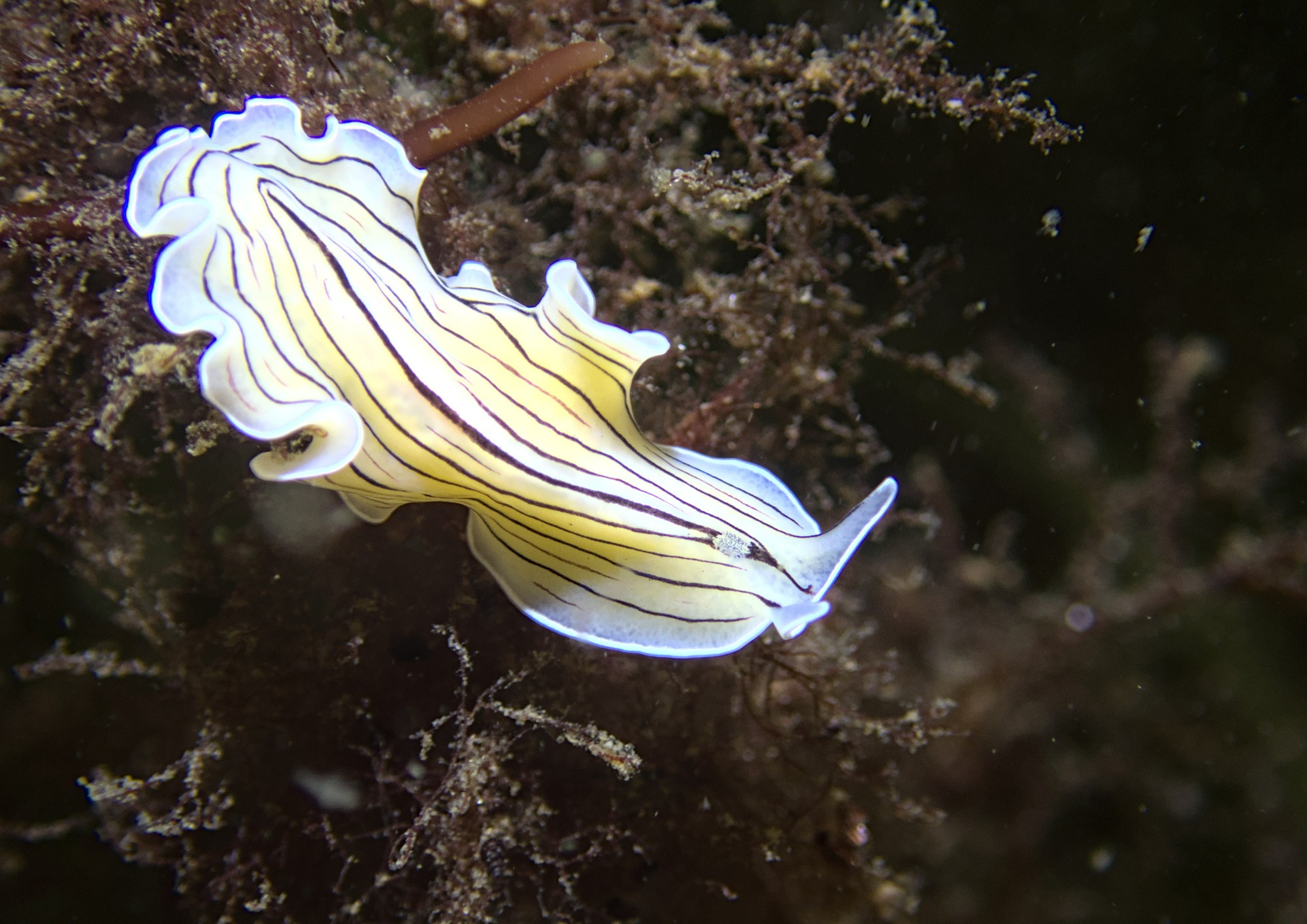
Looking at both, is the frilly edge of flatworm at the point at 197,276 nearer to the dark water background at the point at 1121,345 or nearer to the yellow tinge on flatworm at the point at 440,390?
the yellow tinge on flatworm at the point at 440,390

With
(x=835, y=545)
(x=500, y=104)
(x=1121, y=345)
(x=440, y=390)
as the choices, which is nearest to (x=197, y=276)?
(x=440, y=390)

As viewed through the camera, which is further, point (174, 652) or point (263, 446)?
point (174, 652)

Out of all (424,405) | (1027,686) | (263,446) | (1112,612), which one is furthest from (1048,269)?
(263,446)

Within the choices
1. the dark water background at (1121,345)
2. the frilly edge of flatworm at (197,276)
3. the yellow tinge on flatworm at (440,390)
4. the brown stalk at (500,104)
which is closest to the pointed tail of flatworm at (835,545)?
the yellow tinge on flatworm at (440,390)

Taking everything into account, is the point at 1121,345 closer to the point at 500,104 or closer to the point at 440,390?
the point at 500,104

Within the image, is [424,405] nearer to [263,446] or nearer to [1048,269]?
[263,446]

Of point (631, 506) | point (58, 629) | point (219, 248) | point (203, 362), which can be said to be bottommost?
point (631, 506)
